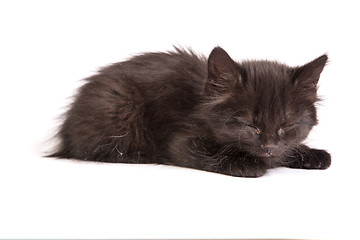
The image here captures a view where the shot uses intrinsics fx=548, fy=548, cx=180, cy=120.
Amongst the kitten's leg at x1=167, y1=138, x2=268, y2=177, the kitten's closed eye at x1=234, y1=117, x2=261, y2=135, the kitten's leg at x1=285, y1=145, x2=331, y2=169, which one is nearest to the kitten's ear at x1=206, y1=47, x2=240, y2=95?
the kitten's closed eye at x1=234, y1=117, x2=261, y2=135

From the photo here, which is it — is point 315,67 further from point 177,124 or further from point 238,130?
point 177,124

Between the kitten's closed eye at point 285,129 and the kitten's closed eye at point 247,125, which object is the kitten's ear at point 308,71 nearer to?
the kitten's closed eye at point 285,129

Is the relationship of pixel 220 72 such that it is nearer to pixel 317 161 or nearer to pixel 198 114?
pixel 198 114

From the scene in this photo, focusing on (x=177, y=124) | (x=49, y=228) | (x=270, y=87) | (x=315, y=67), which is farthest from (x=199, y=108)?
(x=49, y=228)

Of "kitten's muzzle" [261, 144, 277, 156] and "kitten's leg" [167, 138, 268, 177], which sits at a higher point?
"kitten's muzzle" [261, 144, 277, 156]

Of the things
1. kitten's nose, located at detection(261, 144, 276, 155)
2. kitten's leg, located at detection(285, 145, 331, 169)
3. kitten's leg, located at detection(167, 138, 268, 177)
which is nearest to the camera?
kitten's nose, located at detection(261, 144, 276, 155)

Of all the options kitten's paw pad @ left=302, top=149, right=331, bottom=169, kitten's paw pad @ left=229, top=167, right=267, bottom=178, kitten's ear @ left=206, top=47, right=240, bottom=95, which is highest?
kitten's ear @ left=206, top=47, right=240, bottom=95

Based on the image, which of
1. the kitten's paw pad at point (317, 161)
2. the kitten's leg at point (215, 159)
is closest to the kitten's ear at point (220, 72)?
the kitten's leg at point (215, 159)

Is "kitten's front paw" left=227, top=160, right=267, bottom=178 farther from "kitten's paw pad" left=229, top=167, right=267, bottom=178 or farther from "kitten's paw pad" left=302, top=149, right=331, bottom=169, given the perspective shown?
"kitten's paw pad" left=302, top=149, right=331, bottom=169
